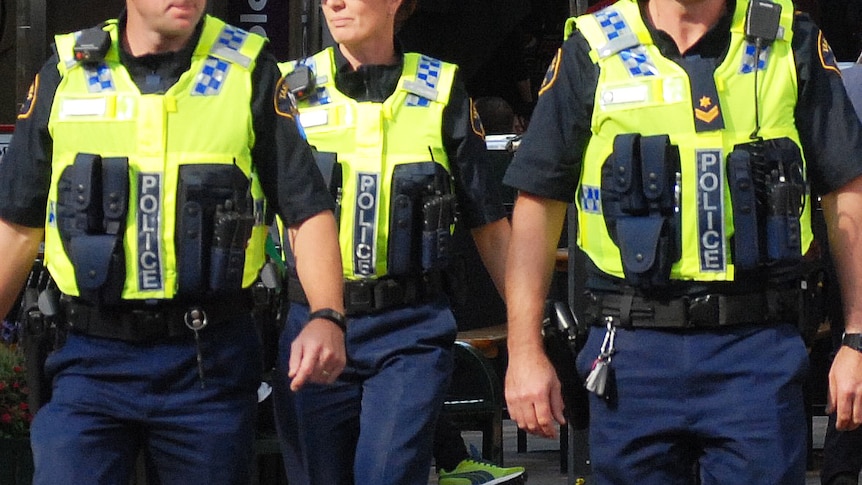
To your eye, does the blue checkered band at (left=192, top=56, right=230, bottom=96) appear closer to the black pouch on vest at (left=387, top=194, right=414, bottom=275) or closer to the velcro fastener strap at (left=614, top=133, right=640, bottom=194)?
the velcro fastener strap at (left=614, top=133, right=640, bottom=194)

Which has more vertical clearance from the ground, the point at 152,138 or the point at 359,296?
the point at 152,138

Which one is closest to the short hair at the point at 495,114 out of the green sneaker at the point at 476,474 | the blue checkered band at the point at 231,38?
the green sneaker at the point at 476,474

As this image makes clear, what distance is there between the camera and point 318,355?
14.6 feet

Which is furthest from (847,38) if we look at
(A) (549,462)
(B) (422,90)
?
(B) (422,90)

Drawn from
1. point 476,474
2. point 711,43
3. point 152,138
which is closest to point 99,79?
point 152,138

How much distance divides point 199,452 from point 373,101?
1.58 metres

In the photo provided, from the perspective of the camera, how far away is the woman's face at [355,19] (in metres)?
5.83

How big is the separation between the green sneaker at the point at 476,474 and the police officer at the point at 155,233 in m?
2.28

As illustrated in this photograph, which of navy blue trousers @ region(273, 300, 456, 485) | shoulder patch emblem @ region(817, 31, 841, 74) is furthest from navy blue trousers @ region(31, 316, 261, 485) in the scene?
shoulder patch emblem @ region(817, 31, 841, 74)

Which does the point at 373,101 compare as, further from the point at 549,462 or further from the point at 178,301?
the point at 549,462

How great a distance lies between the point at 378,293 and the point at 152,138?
1199mm

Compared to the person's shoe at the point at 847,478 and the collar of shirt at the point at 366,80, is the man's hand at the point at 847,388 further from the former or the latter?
the person's shoe at the point at 847,478

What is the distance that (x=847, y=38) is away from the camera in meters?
11.3

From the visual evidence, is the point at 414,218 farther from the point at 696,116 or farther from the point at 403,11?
the point at 696,116
